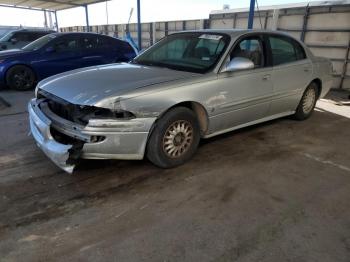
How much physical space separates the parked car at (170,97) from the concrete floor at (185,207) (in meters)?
0.32

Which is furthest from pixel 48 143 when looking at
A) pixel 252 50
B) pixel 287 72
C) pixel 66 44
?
pixel 66 44

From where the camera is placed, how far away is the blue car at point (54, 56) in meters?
7.93

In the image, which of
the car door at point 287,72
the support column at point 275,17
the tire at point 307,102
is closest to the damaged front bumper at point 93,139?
the car door at point 287,72

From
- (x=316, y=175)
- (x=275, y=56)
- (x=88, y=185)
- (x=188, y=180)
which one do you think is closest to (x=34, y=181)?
(x=88, y=185)

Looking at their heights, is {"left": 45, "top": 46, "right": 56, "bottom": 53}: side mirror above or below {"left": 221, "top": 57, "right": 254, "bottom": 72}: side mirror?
below

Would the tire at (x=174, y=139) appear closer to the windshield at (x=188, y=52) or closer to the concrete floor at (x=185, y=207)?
the concrete floor at (x=185, y=207)

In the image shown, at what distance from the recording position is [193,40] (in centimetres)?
445

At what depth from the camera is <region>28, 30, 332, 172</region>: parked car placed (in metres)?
3.12

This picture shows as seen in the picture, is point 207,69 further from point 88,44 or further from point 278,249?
point 88,44

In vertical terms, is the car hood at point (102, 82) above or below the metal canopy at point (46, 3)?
below

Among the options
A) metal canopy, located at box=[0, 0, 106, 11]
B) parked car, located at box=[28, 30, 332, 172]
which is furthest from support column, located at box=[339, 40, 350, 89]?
metal canopy, located at box=[0, 0, 106, 11]

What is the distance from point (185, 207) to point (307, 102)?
3651 mm

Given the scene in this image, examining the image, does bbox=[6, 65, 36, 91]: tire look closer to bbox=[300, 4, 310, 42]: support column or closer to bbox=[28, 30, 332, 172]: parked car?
bbox=[28, 30, 332, 172]: parked car

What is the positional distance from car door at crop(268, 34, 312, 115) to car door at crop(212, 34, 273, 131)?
19cm
